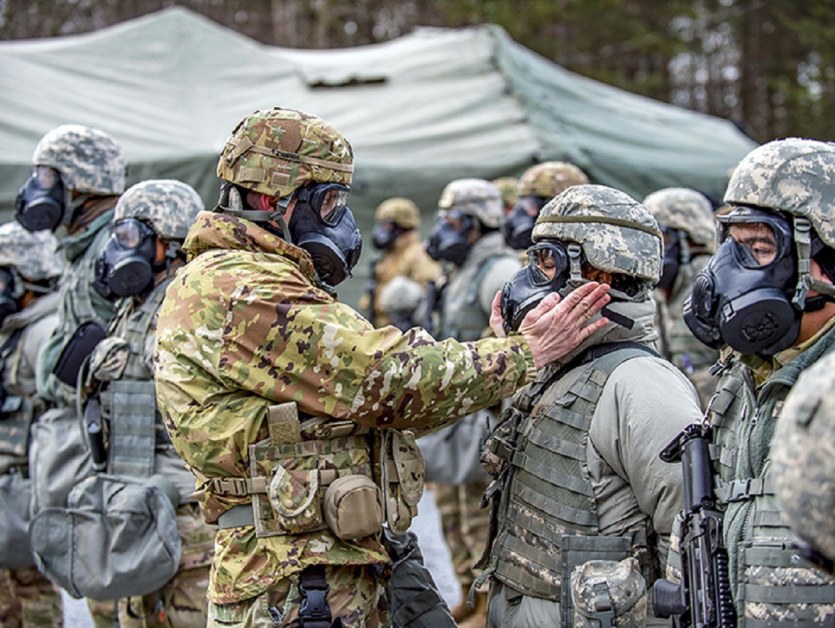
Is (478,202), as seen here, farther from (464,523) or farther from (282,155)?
(282,155)

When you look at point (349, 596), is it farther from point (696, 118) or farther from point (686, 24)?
point (686, 24)

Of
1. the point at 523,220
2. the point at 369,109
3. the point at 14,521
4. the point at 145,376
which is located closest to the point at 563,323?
the point at 145,376

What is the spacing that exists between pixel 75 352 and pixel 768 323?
359cm

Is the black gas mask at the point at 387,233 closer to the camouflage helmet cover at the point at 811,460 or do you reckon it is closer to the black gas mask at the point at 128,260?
the black gas mask at the point at 128,260

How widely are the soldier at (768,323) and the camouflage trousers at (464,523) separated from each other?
4447mm

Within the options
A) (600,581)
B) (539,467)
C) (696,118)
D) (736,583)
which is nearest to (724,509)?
(736,583)

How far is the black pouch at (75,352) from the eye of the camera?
17.9 feet

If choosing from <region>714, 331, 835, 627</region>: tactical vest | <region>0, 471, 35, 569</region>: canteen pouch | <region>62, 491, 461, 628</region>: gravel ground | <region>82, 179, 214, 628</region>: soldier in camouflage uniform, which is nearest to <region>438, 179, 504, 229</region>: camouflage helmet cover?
<region>62, 491, 461, 628</region>: gravel ground

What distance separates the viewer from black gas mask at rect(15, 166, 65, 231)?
19.9 feet

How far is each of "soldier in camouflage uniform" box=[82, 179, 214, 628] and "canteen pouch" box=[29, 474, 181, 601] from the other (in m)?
0.12

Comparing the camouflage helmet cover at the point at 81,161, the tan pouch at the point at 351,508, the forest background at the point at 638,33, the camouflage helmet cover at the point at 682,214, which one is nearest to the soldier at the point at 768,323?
the tan pouch at the point at 351,508

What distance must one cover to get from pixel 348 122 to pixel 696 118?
5.37 metres

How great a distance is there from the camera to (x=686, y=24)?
86.5ft

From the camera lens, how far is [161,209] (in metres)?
5.27
